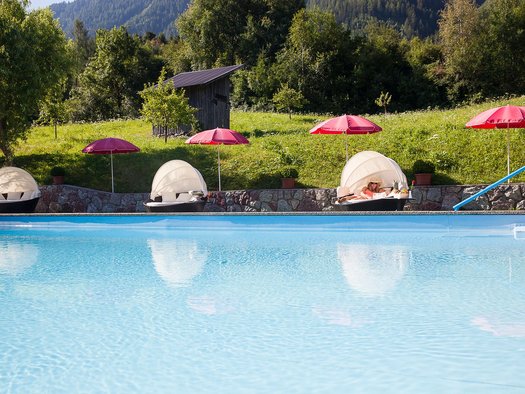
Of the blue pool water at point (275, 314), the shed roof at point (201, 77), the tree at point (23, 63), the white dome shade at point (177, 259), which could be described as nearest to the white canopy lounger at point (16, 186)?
the tree at point (23, 63)

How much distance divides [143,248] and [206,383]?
776cm

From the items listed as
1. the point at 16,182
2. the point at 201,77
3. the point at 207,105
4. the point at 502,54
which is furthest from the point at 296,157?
the point at 502,54

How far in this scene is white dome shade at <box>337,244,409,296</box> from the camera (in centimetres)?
754

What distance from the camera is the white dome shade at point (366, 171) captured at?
15.7 meters

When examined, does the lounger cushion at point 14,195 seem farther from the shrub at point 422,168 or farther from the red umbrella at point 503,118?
the red umbrella at point 503,118

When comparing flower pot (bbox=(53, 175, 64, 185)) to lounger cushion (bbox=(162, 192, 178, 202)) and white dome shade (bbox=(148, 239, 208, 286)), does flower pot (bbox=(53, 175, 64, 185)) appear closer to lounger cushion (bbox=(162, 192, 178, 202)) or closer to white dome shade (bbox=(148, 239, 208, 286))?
lounger cushion (bbox=(162, 192, 178, 202))

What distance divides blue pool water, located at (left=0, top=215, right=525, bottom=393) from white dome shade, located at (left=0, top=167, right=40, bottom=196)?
612 cm

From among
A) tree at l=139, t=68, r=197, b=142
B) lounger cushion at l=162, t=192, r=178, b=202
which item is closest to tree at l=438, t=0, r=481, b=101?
tree at l=139, t=68, r=197, b=142

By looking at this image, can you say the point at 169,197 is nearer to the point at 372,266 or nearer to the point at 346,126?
the point at 346,126

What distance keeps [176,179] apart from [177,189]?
306mm

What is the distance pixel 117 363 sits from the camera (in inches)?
189

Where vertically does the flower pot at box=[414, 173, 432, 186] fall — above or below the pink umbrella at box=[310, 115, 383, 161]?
below

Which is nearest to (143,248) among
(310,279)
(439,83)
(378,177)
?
(310,279)

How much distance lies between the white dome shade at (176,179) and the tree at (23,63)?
20.9 feet
